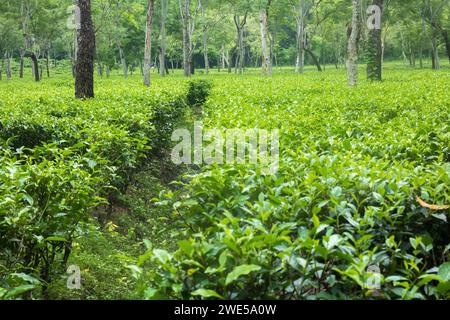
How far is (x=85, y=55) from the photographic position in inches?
512

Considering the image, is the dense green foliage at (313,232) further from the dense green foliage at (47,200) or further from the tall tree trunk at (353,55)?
the tall tree trunk at (353,55)

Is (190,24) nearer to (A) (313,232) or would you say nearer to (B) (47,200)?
(B) (47,200)

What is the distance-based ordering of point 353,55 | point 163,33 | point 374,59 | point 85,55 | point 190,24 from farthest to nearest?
1. point 190,24
2. point 163,33
3. point 374,59
4. point 353,55
5. point 85,55

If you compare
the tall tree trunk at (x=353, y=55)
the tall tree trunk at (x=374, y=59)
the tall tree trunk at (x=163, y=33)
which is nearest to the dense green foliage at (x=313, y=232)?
the tall tree trunk at (x=353, y=55)

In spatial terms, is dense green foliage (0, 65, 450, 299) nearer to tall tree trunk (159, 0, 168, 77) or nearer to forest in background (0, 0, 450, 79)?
forest in background (0, 0, 450, 79)

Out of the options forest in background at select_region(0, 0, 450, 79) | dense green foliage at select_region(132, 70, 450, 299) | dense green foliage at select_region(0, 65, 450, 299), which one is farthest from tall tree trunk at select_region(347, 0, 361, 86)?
dense green foliage at select_region(132, 70, 450, 299)

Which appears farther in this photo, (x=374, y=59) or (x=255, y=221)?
(x=374, y=59)

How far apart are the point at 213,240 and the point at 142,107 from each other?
22.5ft

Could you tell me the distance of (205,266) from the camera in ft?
7.89

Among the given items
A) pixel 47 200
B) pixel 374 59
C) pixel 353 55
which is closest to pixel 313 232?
pixel 47 200

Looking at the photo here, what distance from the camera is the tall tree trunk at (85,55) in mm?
12695

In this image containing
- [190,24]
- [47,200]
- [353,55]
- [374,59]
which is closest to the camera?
[47,200]
